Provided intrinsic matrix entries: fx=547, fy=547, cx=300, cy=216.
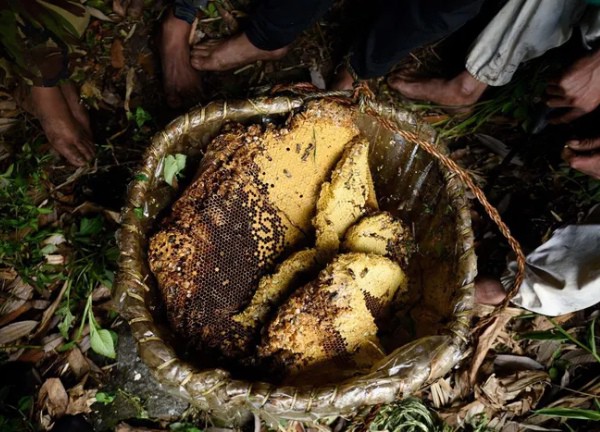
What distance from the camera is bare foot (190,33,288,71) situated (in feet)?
6.48

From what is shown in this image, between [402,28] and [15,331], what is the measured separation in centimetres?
153

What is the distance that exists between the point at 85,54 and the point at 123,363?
45.1 inches

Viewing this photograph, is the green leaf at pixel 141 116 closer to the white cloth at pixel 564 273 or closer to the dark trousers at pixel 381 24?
the dark trousers at pixel 381 24

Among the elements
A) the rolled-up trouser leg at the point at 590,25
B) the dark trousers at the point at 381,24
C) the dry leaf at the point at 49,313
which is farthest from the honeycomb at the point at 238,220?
the rolled-up trouser leg at the point at 590,25

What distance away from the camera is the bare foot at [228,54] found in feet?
6.48

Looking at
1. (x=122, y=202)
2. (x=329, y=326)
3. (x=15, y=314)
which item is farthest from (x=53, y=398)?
(x=329, y=326)

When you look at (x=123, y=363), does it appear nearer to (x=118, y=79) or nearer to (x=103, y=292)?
(x=103, y=292)

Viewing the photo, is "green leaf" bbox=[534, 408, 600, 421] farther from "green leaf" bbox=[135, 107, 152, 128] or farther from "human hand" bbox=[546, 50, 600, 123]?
"green leaf" bbox=[135, 107, 152, 128]

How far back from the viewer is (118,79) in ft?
6.76

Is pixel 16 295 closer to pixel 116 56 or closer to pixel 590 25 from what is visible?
pixel 116 56

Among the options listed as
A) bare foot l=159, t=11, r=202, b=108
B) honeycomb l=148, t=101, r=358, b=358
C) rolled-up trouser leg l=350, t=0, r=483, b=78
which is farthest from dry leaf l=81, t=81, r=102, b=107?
rolled-up trouser leg l=350, t=0, r=483, b=78

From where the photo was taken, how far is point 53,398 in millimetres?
1690

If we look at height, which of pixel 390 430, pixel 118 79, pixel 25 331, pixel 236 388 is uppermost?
pixel 118 79

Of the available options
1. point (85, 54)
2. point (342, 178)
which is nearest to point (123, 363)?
point (342, 178)
